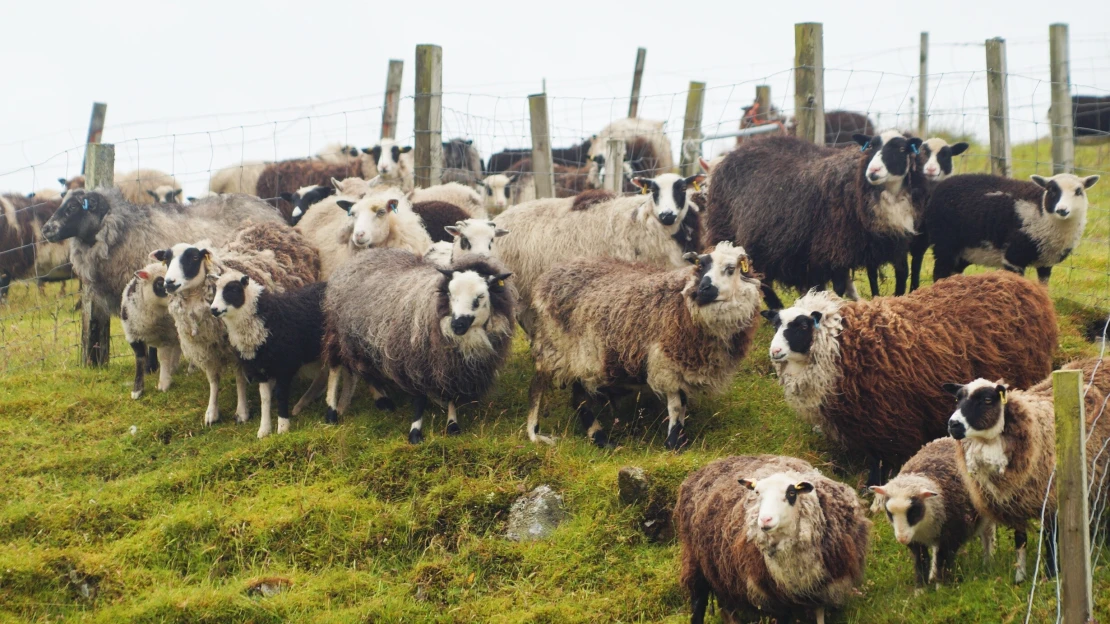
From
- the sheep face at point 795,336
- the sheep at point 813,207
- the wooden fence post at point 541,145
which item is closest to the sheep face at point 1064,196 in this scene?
the sheep at point 813,207

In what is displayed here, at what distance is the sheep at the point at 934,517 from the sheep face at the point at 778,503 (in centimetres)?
59

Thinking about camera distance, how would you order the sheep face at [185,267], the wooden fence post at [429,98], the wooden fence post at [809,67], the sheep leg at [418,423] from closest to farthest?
the sheep leg at [418,423], the sheep face at [185,267], the wooden fence post at [809,67], the wooden fence post at [429,98]

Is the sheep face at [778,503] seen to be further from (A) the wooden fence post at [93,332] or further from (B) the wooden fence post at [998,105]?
(A) the wooden fence post at [93,332]

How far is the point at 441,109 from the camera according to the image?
40.9ft

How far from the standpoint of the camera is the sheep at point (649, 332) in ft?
28.8

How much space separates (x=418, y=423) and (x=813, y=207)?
400cm

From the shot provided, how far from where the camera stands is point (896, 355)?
8.00m

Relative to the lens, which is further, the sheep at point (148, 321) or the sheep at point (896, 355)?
the sheep at point (148, 321)

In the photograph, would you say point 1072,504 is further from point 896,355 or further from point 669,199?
point 669,199

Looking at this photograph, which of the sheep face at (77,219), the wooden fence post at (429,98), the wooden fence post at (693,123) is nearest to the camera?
the sheep face at (77,219)

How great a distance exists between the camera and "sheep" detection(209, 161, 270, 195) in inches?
690

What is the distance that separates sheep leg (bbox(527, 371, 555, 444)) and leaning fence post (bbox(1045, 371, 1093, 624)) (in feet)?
15.3

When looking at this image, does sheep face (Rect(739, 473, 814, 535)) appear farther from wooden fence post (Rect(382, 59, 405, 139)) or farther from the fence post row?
the fence post row

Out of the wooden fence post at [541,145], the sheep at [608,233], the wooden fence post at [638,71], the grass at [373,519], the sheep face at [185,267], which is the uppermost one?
the wooden fence post at [638,71]
